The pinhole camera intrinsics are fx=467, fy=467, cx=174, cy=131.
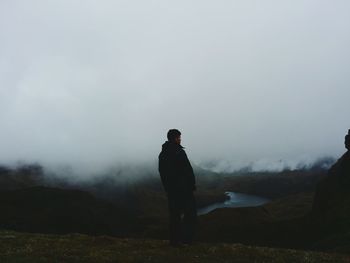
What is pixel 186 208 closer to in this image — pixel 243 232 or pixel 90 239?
pixel 90 239

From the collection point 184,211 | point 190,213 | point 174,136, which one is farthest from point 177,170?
point 190,213

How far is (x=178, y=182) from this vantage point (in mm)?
25000

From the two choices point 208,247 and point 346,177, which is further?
point 346,177

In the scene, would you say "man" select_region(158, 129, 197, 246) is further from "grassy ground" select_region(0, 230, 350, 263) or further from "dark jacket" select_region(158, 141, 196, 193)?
"grassy ground" select_region(0, 230, 350, 263)

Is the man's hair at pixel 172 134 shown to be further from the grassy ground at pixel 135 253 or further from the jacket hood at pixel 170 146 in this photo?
the grassy ground at pixel 135 253

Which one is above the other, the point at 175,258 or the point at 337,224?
the point at 337,224

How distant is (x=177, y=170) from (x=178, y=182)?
0.64m

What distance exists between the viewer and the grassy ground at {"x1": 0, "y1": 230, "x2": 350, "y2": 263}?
23141 millimetres

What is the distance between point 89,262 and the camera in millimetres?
22141

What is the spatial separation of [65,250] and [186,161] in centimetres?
858

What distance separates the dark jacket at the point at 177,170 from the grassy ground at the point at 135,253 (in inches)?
133

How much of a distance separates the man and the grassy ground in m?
1.73

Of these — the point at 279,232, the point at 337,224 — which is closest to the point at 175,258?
the point at 337,224

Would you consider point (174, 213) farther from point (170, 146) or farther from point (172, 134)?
point (172, 134)
